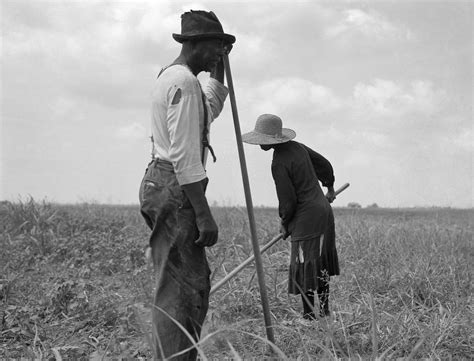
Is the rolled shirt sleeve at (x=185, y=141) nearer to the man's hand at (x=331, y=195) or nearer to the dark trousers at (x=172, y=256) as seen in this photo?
the dark trousers at (x=172, y=256)

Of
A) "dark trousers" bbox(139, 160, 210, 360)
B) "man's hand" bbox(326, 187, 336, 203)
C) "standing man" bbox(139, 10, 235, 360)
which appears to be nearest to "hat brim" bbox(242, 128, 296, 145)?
"man's hand" bbox(326, 187, 336, 203)

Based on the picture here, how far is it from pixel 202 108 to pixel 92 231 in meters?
7.39

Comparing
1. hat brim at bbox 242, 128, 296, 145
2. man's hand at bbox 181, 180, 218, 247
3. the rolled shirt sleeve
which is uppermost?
hat brim at bbox 242, 128, 296, 145

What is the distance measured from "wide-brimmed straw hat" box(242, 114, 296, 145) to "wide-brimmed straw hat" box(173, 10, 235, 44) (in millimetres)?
1848

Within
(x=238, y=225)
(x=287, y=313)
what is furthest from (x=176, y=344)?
(x=238, y=225)

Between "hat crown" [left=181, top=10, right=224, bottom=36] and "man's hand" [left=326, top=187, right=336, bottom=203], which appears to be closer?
"hat crown" [left=181, top=10, right=224, bottom=36]

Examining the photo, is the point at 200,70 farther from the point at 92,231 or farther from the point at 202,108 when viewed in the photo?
the point at 92,231

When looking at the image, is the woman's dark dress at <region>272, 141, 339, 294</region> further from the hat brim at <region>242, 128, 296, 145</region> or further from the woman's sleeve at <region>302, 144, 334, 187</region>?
the woman's sleeve at <region>302, 144, 334, 187</region>

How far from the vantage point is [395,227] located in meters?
9.66

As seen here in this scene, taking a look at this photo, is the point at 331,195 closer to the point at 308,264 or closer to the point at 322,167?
the point at 322,167

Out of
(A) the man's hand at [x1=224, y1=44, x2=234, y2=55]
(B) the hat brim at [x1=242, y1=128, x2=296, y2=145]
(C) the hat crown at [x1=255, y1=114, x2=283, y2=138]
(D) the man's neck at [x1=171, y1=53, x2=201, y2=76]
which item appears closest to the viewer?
(D) the man's neck at [x1=171, y1=53, x2=201, y2=76]

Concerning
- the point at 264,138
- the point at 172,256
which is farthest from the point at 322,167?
the point at 172,256

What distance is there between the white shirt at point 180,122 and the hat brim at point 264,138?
187 centimetres

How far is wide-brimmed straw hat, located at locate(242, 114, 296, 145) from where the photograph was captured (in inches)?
193
